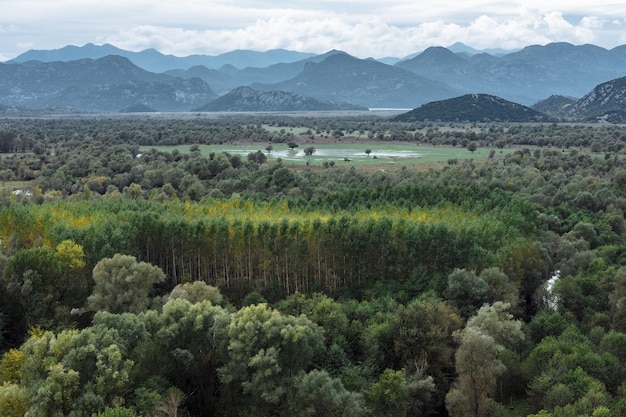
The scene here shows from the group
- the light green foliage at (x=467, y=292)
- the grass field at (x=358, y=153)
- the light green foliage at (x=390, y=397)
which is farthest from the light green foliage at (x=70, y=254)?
the grass field at (x=358, y=153)

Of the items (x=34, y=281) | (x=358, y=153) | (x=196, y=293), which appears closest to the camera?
(x=196, y=293)

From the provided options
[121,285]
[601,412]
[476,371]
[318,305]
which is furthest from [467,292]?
[121,285]

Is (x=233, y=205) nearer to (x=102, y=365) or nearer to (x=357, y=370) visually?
(x=357, y=370)

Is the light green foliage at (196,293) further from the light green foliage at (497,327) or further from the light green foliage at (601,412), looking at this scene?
the light green foliage at (601,412)

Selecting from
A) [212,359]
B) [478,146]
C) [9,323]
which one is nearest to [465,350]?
[212,359]

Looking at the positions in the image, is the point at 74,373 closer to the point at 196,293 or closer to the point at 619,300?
the point at 196,293

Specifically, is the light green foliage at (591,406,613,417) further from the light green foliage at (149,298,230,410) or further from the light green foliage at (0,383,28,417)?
the light green foliage at (0,383,28,417)
